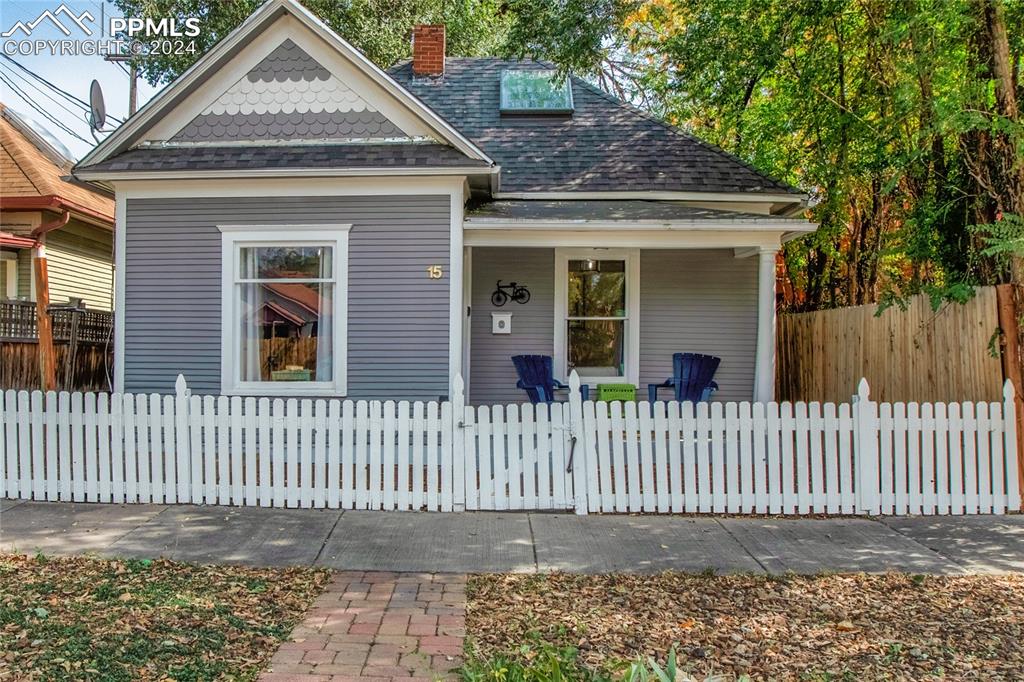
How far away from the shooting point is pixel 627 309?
10.0 meters

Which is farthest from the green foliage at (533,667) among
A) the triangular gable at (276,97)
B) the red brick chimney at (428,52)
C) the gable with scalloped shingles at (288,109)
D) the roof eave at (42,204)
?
the roof eave at (42,204)

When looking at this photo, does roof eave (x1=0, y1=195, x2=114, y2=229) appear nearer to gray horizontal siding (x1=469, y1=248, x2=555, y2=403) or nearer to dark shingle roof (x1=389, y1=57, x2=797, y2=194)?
dark shingle roof (x1=389, y1=57, x2=797, y2=194)

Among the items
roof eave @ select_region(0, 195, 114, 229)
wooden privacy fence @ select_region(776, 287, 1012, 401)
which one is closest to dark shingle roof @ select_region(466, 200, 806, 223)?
wooden privacy fence @ select_region(776, 287, 1012, 401)

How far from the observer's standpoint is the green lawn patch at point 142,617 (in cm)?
338

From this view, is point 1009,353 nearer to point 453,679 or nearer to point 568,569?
point 568,569

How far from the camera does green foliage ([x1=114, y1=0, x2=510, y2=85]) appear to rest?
784 inches

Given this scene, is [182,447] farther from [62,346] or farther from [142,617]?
[62,346]

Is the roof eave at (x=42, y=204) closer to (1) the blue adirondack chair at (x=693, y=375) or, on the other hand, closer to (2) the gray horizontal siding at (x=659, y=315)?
(2) the gray horizontal siding at (x=659, y=315)

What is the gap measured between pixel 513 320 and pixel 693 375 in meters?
2.59

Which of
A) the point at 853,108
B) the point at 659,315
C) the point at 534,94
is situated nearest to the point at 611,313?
the point at 659,315

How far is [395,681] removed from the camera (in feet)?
10.8

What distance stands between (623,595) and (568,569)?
0.54 m

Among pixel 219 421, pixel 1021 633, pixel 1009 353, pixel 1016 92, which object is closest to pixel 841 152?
pixel 1016 92

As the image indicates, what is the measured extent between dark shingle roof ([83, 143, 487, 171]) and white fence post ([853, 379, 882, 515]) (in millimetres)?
4414
